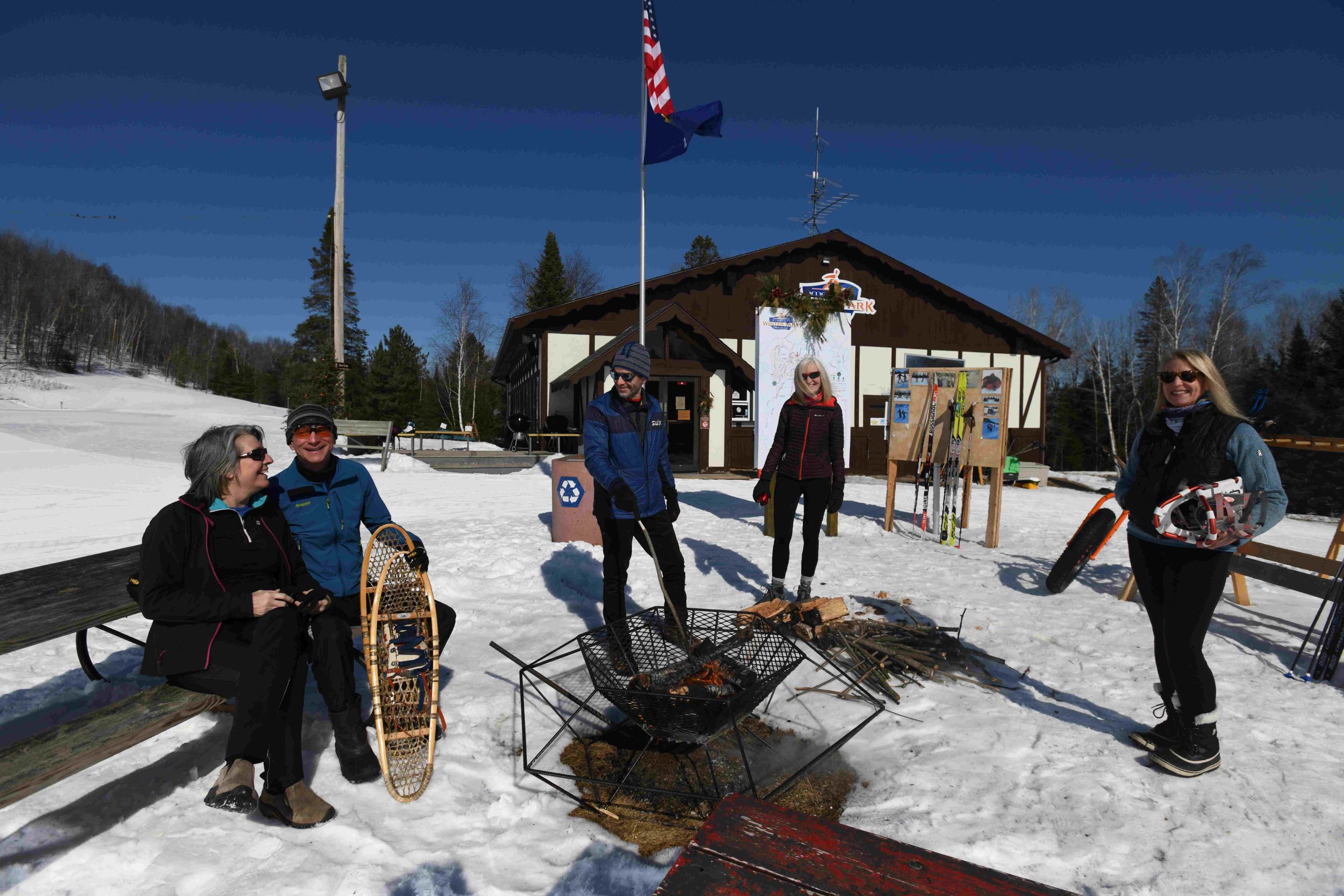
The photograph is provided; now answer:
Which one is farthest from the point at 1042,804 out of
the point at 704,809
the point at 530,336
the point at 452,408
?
the point at 452,408

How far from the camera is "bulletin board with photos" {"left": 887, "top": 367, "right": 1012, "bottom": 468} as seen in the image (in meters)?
7.93

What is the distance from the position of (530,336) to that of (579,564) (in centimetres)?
1206

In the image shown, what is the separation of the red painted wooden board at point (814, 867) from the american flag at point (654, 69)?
31.1ft

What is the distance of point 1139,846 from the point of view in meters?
2.53

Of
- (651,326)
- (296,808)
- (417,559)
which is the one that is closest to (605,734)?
(417,559)

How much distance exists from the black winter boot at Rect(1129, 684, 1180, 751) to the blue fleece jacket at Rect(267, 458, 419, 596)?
3.65 m

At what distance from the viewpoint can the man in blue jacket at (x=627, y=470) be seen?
4227 millimetres

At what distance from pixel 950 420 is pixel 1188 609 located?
225 inches

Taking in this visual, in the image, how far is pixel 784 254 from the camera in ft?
60.8

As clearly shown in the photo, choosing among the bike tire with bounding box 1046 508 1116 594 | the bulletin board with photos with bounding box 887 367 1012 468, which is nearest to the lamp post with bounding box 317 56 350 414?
the bulletin board with photos with bounding box 887 367 1012 468

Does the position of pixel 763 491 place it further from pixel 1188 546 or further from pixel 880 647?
pixel 1188 546

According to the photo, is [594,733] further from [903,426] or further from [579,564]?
[903,426]

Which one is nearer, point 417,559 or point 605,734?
point 417,559

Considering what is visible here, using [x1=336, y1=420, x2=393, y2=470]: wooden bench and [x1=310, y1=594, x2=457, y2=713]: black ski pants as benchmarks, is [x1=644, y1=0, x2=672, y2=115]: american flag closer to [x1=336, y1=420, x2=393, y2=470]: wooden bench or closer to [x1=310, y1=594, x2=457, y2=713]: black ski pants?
[x1=310, y1=594, x2=457, y2=713]: black ski pants
